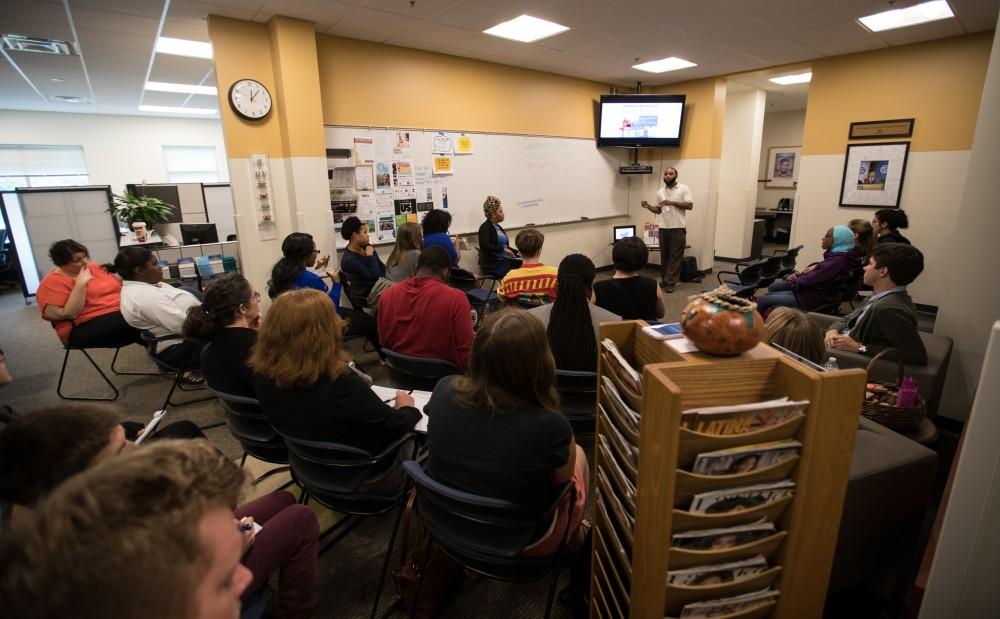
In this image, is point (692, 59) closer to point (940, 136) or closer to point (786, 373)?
point (940, 136)

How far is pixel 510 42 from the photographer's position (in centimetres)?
498

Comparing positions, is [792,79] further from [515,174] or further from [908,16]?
[515,174]

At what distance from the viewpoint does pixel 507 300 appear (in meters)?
3.28

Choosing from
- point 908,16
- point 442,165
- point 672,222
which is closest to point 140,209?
point 442,165

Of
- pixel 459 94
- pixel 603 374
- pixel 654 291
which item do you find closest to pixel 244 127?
pixel 459 94

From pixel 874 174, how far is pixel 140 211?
28.4 feet

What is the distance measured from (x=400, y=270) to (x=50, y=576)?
3.56 meters

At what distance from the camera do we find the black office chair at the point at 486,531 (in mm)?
1369

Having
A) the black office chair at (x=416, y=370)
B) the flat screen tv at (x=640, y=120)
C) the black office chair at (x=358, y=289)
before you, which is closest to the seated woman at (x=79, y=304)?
the black office chair at (x=358, y=289)

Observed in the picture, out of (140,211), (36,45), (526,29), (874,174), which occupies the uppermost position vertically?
(526,29)

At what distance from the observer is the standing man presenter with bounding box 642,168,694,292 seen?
6.78 metres

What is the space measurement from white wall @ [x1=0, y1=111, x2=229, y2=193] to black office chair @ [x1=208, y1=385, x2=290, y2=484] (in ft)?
29.0

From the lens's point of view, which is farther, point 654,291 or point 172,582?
point 654,291

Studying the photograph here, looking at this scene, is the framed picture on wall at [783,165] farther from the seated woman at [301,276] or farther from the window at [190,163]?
the window at [190,163]
